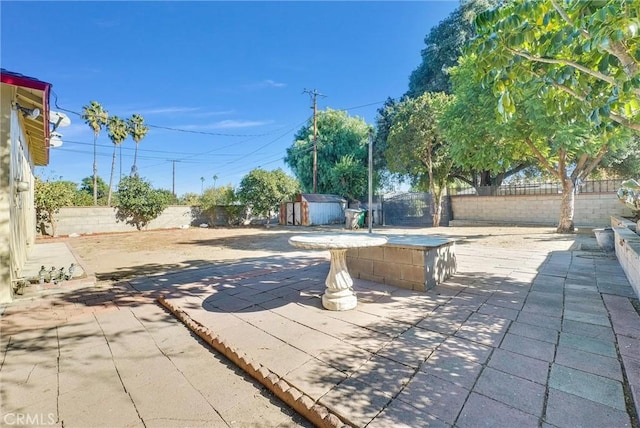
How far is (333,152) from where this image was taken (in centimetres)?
2111

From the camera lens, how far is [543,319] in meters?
2.49

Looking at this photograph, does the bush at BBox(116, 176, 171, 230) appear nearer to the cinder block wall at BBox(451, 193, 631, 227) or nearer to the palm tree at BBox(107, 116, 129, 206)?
the palm tree at BBox(107, 116, 129, 206)

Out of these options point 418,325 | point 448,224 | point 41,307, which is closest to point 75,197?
point 41,307

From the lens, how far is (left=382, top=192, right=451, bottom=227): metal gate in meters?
16.0

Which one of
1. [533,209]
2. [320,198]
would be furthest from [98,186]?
[533,209]

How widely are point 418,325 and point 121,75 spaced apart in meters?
13.1

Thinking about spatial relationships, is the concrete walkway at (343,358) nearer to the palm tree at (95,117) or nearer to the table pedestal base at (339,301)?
the table pedestal base at (339,301)

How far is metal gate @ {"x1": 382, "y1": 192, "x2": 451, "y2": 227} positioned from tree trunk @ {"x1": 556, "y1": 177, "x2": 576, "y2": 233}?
21.3ft

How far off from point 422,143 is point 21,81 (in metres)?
13.1

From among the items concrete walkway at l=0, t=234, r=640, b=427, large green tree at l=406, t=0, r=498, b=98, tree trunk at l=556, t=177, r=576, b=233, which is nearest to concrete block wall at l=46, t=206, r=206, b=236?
concrete walkway at l=0, t=234, r=640, b=427

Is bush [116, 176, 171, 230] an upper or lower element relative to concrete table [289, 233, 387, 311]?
upper

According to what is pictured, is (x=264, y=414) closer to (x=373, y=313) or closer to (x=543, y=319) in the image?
(x=373, y=313)

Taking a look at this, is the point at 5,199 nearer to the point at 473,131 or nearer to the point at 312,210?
the point at 473,131

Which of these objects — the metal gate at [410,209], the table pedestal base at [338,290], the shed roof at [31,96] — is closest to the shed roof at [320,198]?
the metal gate at [410,209]
